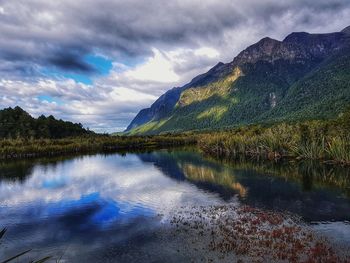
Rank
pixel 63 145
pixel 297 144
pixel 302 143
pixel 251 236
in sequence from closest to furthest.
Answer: pixel 251 236 → pixel 302 143 → pixel 297 144 → pixel 63 145

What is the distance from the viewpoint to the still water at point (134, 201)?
80.8 feet

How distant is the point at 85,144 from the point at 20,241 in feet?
367

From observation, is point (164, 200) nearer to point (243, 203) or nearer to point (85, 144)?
point (243, 203)

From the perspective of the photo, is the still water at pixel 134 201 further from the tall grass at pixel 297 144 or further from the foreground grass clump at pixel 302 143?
the foreground grass clump at pixel 302 143

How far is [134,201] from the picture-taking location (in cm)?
4122

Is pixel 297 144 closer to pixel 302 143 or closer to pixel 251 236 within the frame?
pixel 302 143

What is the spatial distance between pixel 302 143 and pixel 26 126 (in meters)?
117

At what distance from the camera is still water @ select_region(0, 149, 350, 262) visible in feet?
80.8

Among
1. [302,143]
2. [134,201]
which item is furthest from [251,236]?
[302,143]

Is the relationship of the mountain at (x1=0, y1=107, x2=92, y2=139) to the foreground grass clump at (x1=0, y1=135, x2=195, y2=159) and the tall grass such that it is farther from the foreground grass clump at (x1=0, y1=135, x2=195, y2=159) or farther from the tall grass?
the tall grass

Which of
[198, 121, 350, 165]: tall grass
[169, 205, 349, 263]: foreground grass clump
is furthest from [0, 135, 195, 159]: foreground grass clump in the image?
[169, 205, 349, 263]: foreground grass clump

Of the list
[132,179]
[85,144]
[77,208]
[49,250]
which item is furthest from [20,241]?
[85,144]

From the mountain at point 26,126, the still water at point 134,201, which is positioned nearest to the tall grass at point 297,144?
the still water at point 134,201

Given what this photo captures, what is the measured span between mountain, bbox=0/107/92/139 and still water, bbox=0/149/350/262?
8216 cm
